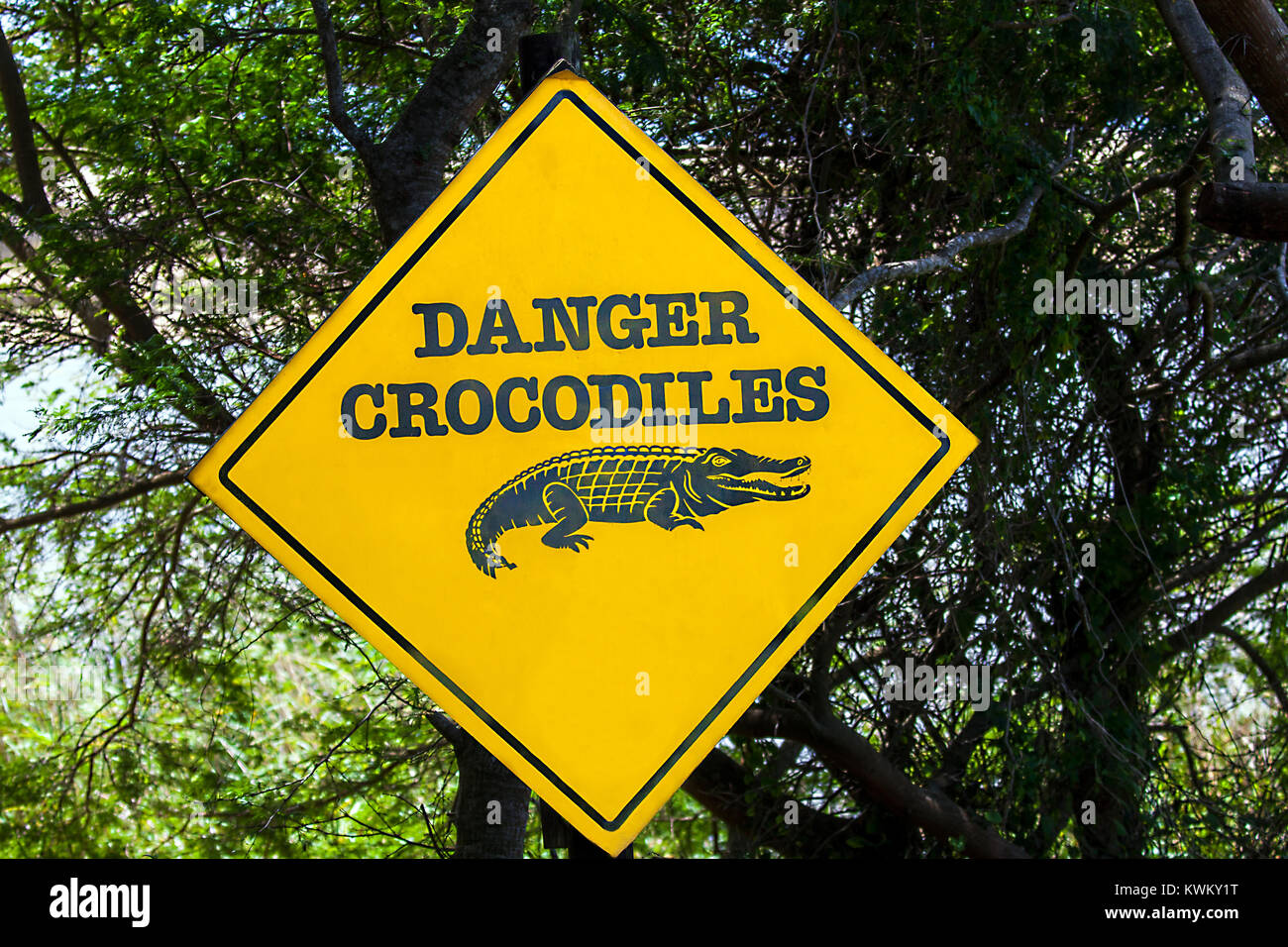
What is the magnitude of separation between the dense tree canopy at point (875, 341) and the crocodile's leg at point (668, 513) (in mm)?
2403

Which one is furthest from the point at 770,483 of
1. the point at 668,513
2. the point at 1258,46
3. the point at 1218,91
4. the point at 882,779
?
the point at 882,779

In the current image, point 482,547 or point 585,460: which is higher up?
point 585,460

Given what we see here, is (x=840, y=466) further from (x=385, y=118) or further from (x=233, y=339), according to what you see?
(x=385, y=118)

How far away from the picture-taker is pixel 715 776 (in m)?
6.92

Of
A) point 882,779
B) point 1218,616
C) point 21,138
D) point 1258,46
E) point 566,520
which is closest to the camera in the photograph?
point 566,520

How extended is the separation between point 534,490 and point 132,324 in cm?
433

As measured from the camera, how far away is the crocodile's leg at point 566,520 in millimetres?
2428

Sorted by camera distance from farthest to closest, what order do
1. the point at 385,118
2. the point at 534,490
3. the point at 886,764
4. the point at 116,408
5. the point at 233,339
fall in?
the point at 886,764 → the point at 385,118 → the point at 233,339 → the point at 116,408 → the point at 534,490

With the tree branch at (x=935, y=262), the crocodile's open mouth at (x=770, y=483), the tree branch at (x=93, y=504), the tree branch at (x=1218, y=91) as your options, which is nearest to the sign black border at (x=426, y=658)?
the crocodile's open mouth at (x=770, y=483)

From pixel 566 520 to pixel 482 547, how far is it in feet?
0.64

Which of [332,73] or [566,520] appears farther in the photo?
[332,73]

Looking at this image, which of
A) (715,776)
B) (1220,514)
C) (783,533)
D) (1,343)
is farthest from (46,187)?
(1220,514)

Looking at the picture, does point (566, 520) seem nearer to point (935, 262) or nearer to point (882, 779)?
point (935, 262)

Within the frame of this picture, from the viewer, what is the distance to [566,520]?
2.43 metres
